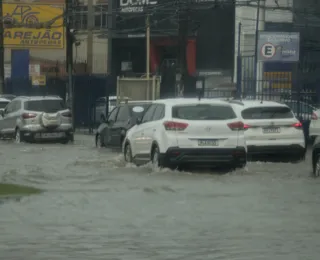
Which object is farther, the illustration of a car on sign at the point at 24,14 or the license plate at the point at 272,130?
the illustration of a car on sign at the point at 24,14

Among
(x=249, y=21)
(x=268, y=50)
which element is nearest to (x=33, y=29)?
(x=249, y=21)

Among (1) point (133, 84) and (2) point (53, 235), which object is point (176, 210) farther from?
(1) point (133, 84)

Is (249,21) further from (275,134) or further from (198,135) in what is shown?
(198,135)

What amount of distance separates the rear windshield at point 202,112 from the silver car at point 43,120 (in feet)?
45.7

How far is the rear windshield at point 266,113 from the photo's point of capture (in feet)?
73.3

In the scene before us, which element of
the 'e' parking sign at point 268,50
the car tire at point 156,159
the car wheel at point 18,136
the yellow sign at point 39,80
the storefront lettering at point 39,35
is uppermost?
the storefront lettering at point 39,35

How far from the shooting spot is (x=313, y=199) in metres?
15.5

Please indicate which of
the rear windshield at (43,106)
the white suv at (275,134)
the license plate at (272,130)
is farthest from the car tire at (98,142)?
the license plate at (272,130)

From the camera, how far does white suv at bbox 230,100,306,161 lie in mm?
22062

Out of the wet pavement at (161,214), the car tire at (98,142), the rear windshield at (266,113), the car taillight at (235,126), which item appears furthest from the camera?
the car tire at (98,142)

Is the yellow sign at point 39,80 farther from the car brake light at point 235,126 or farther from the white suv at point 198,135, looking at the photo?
the car brake light at point 235,126

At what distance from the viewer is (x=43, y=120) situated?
33.0 metres

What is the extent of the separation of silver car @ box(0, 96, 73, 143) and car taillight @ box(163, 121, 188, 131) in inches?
552

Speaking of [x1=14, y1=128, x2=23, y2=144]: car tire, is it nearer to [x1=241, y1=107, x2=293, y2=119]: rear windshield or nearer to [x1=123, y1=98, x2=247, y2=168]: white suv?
[x1=241, y1=107, x2=293, y2=119]: rear windshield
